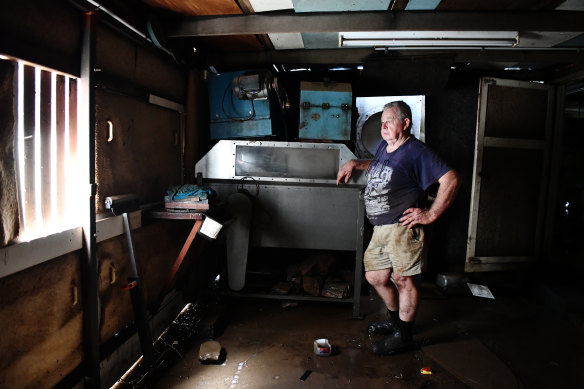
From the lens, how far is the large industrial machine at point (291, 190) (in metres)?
3.28

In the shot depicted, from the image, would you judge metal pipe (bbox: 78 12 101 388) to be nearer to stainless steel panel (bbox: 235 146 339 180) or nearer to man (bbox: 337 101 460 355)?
stainless steel panel (bbox: 235 146 339 180)

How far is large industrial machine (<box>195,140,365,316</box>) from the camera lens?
3.28 metres

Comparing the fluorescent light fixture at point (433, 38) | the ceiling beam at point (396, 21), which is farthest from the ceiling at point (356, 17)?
the fluorescent light fixture at point (433, 38)

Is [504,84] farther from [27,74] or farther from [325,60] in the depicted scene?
[27,74]

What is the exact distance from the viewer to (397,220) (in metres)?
2.50

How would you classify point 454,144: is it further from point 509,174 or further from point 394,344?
point 394,344

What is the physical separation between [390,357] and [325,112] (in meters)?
2.24

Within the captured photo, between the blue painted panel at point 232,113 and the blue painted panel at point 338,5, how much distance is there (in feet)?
3.60

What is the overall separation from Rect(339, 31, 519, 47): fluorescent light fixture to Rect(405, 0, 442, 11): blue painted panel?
485 millimetres

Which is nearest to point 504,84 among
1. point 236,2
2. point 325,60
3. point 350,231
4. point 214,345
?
point 325,60

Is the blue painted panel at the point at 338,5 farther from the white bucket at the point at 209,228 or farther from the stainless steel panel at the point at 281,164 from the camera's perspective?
the white bucket at the point at 209,228

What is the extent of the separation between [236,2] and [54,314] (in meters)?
2.22

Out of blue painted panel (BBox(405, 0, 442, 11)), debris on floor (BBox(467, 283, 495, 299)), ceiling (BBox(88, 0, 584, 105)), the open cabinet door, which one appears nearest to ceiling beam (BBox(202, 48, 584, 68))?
ceiling (BBox(88, 0, 584, 105))

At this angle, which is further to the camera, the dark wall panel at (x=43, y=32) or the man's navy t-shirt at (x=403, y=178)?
the man's navy t-shirt at (x=403, y=178)
